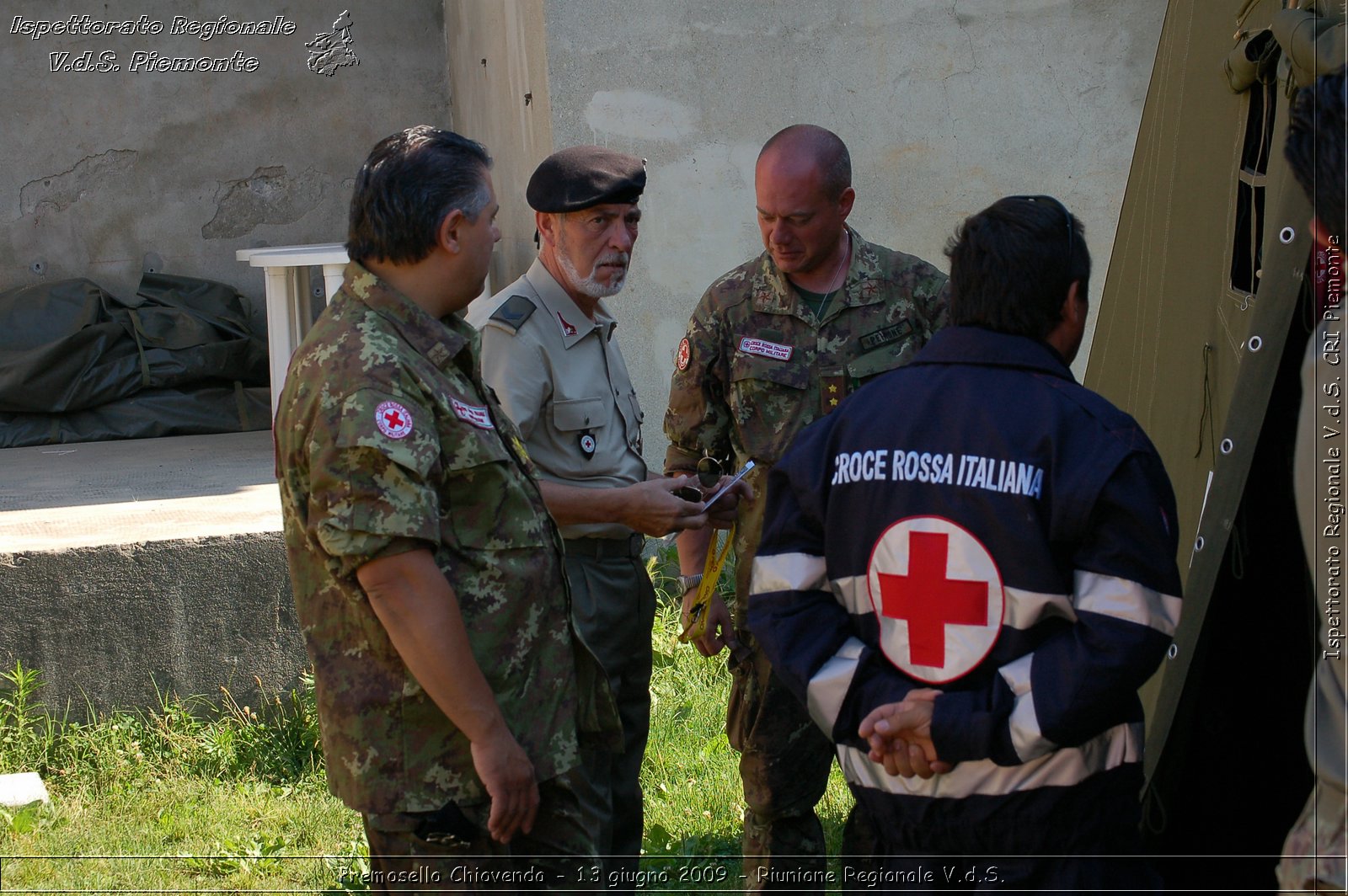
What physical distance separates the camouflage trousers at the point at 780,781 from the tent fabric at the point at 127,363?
508 centimetres

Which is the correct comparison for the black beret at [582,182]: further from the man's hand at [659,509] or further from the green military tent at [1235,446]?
the green military tent at [1235,446]

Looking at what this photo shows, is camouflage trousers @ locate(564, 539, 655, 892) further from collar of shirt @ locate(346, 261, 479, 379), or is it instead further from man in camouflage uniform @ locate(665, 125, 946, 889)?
collar of shirt @ locate(346, 261, 479, 379)

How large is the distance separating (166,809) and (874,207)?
12.4 feet

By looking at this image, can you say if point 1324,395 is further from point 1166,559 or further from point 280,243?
point 280,243

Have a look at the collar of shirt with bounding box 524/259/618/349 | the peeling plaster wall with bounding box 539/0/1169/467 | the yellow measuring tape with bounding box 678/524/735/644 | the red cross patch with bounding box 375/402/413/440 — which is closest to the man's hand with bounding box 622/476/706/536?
the yellow measuring tape with bounding box 678/524/735/644

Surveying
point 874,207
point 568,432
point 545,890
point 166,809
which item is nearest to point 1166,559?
point 545,890

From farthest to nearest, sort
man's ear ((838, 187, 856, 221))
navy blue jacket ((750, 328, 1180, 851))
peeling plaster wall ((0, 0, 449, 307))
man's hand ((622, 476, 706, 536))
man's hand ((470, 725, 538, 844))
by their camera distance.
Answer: peeling plaster wall ((0, 0, 449, 307)) → man's ear ((838, 187, 856, 221)) → man's hand ((622, 476, 706, 536)) → man's hand ((470, 725, 538, 844)) → navy blue jacket ((750, 328, 1180, 851))

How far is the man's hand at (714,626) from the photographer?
2.99 meters

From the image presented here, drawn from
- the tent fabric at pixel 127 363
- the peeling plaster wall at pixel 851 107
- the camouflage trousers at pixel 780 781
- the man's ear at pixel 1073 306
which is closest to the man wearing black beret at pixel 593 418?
the camouflage trousers at pixel 780 781

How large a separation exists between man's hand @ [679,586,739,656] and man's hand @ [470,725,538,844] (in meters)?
0.97

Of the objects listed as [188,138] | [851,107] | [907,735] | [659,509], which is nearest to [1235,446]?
[907,735]

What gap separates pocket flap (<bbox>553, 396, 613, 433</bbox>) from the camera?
276 centimetres

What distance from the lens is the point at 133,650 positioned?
408cm

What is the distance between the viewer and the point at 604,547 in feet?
9.45
